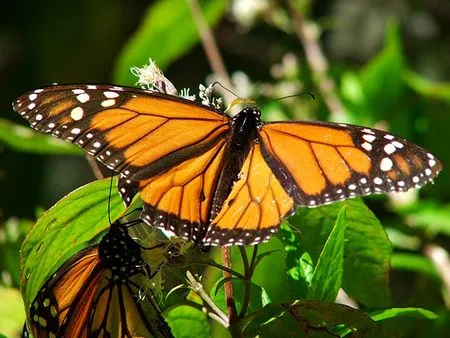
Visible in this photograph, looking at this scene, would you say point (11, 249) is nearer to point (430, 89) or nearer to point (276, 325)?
point (276, 325)

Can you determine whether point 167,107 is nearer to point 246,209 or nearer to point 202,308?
point 246,209

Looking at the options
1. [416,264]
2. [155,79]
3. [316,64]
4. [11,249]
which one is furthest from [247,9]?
[155,79]

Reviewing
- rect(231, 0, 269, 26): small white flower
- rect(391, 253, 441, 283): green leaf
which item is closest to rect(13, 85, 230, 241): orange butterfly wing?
rect(391, 253, 441, 283): green leaf

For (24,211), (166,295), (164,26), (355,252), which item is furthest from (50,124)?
(24,211)

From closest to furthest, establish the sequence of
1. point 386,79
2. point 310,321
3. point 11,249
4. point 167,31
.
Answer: point 310,321
point 11,249
point 386,79
point 167,31

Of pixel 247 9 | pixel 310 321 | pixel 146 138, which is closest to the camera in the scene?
pixel 310 321

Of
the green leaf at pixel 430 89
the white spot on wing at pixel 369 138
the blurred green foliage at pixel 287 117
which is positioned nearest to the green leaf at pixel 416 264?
the blurred green foliage at pixel 287 117

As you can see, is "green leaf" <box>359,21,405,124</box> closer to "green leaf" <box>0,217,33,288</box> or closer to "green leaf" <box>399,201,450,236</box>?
"green leaf" <box>399,201,450,236</box>
